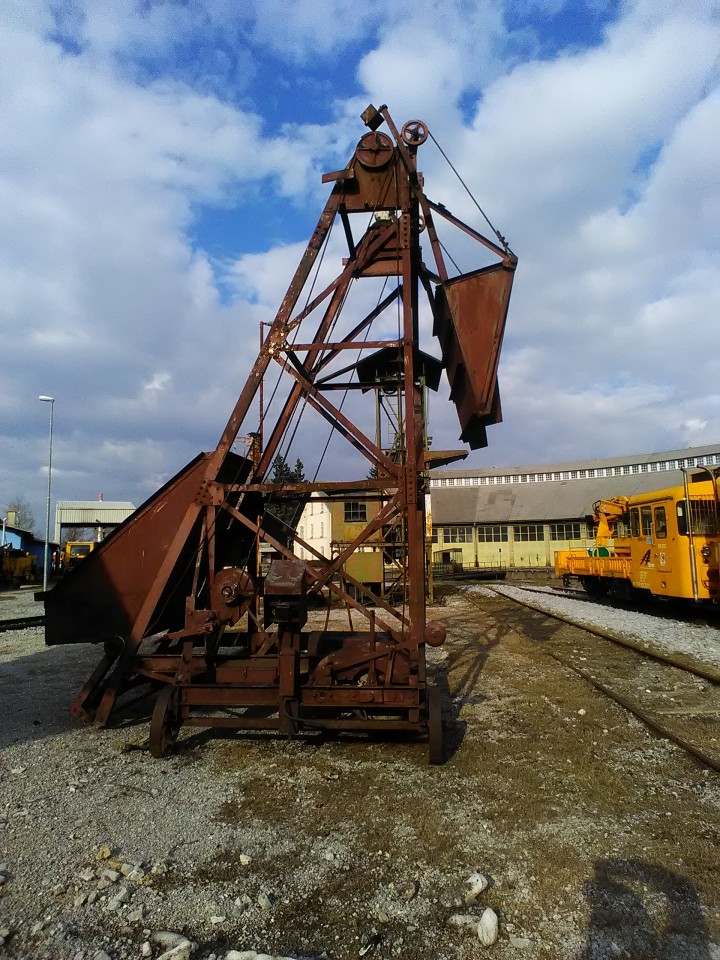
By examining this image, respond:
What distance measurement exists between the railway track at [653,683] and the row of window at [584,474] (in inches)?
1601

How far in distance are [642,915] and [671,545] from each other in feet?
44.2

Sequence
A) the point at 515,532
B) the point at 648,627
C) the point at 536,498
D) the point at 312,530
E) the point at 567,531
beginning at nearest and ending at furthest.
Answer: the point at 648,627, the point at 312,530, the point at 567,531, the point at 515,532, the point at 536,498

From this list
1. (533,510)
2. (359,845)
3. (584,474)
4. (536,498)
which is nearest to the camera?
(359,845)

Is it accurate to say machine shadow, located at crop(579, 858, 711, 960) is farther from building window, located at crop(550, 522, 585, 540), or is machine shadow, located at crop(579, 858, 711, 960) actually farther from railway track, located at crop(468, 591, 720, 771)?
building window, located at crop(550, 522, 585, 540)

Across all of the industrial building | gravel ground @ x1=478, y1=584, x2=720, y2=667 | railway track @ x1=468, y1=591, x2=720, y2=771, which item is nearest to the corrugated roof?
the industrial building

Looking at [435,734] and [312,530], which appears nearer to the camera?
[435,734]

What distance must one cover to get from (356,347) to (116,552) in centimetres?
367

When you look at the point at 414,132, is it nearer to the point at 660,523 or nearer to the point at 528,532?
the point at 660,523

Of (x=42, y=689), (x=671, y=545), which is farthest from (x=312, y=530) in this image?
(x=42, y=689)

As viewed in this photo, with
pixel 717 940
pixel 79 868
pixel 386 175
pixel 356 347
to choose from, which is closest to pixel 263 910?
pixel 79 868

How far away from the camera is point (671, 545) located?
599 inches

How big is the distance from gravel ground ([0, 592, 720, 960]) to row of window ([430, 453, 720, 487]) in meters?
47.5

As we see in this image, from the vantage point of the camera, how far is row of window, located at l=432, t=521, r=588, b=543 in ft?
154

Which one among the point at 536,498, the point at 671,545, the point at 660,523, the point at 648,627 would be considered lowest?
the point at 648,627
